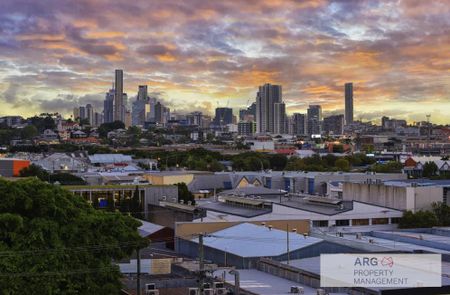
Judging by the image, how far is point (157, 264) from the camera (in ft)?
80.2

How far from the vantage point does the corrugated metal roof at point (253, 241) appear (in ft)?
80.2

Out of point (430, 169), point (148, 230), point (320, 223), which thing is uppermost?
point (430, 169)

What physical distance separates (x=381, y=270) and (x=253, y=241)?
7.09m

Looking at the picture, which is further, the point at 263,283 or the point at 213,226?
the point at 213,226

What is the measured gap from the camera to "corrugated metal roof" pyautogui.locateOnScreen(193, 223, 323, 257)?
24.4 metres

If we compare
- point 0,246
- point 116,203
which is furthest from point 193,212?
point 0,246

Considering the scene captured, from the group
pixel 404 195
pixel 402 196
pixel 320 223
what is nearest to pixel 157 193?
pixel 320 223

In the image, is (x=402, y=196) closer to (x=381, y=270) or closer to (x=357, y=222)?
(x=357, y=222)

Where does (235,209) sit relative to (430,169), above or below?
below

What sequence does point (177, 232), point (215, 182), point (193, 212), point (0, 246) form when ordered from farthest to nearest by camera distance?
point (215, 182), point (193, 212), point (177, 232), point (0, 246)

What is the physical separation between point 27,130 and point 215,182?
11695 cm

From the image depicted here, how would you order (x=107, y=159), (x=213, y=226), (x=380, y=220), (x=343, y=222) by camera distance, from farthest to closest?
(x=107, y=159) < (x=380, y=220) < (x=343, y=222) < (x=213, y=226)

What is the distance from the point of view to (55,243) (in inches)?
672

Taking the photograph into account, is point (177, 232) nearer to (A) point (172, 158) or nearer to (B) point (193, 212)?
(B) point (193, 212)
